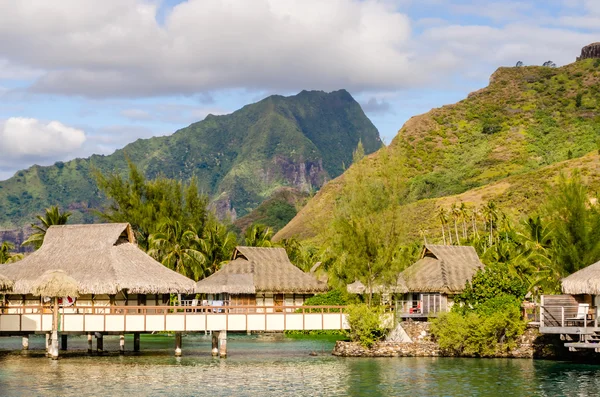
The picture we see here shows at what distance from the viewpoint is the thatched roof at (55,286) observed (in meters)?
43.7

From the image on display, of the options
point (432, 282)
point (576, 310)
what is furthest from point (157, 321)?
point (576, 310)

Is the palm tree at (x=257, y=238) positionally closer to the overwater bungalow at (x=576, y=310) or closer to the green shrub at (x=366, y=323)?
the green shrub at (x=366, y=323)

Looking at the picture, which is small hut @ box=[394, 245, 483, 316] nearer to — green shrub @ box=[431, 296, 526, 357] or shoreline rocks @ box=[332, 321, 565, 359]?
shoreline rocks @ box=[332, 321, 565, 359]

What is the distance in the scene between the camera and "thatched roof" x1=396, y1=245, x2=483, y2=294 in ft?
183

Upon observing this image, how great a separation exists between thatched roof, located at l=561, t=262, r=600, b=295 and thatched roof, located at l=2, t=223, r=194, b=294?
20901 millimetres

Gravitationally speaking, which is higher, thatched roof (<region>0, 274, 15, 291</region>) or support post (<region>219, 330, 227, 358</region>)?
thatched roof (<region>0, 274, 15, 291</region>)

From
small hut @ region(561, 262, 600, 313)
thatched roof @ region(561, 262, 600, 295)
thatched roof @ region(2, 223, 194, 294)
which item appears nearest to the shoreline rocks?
small hut @ region(561, 262, 600, 313)

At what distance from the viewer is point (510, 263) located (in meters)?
61.0

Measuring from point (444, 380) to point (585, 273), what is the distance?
11352 millimetres

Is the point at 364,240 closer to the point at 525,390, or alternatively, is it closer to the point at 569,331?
the point at 569,331

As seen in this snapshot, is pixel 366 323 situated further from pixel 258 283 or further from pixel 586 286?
pixel 258 283

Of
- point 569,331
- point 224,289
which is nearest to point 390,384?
point 569,331

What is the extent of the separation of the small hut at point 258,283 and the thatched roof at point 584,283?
25969 mm

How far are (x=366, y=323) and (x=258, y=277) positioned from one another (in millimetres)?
22462
